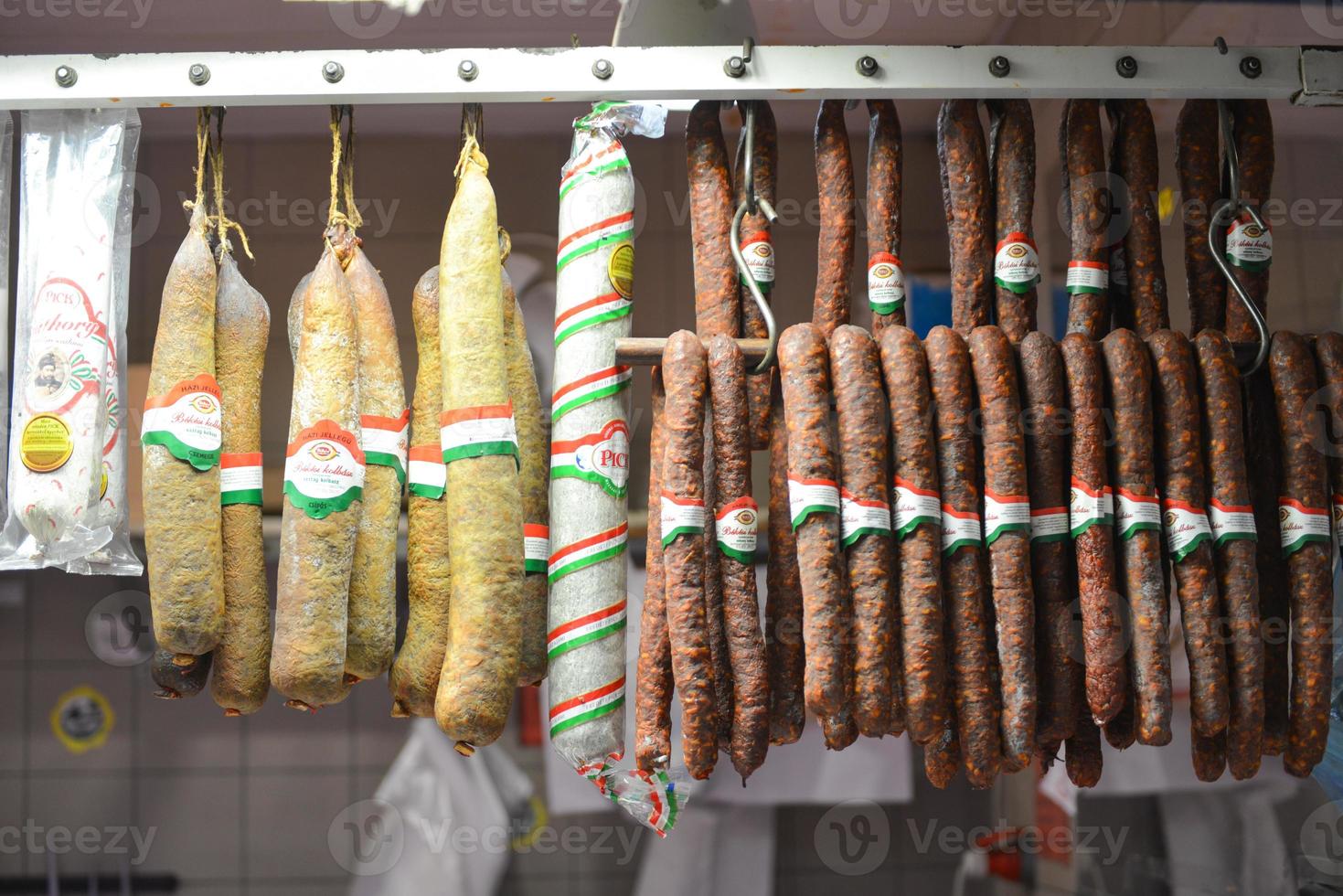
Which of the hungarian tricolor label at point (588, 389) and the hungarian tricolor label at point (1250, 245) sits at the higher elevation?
the hungarian tricolor label at point (1250, 245)

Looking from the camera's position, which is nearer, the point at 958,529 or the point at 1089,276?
the point at 958,529

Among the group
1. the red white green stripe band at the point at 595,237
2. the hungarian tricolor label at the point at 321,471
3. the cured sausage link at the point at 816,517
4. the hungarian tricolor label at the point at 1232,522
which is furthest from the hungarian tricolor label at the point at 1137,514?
the hungarian tricolor label at the point at 321,471

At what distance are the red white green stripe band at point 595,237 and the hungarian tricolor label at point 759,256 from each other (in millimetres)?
239

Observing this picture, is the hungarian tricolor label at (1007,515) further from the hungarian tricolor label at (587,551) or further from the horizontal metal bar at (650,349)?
the hungarian tricolor label at (587,551)

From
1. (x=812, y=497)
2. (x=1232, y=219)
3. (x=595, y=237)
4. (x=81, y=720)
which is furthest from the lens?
(x=81, y=720)

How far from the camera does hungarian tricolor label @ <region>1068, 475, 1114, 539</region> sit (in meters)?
2.06

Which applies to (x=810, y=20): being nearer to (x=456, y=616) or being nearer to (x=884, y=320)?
(x=884, y=320)

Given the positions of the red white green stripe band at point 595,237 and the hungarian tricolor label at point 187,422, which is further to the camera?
the red white green stripe band at point 595,237

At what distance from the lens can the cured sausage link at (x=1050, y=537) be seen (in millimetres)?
2094

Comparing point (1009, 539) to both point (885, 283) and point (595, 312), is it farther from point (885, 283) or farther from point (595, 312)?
point (595, 312)

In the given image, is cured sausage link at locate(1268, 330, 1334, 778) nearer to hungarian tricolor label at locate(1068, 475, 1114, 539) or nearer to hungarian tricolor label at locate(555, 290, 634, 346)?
hungarian tricolor label at locate(1068, 475, 1114, 539)

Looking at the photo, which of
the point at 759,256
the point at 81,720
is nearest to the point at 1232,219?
the point at 759,256

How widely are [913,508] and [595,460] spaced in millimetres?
603

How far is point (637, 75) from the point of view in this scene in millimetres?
2182
